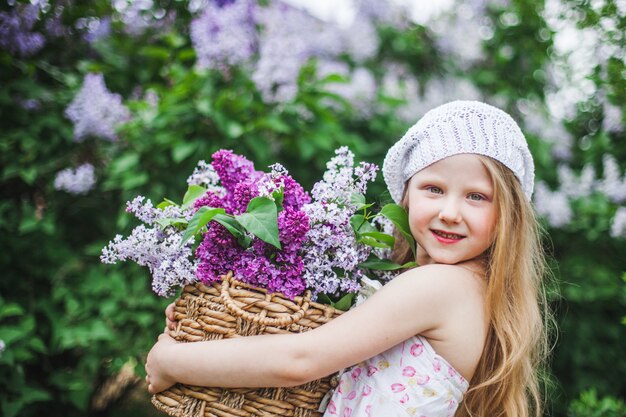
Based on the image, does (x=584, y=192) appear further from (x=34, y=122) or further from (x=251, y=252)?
(x=34, y=122)

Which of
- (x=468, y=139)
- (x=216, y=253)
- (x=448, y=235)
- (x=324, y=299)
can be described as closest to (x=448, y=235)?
(x=448, y=235)

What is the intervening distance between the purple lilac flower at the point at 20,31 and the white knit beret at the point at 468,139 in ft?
7.31

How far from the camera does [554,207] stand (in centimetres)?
355

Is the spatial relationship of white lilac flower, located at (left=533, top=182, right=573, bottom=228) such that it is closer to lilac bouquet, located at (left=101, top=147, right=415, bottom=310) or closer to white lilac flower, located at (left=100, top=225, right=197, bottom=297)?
lilac bouquet, located at (left=101, top=147, right=415, bottom=310)

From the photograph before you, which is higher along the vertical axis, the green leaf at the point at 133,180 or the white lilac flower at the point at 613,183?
the white lilac flower at the point at 613,183

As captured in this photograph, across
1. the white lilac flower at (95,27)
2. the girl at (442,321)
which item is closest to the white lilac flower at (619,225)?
the girl at (442,321)

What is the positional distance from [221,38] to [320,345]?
2.01 metres

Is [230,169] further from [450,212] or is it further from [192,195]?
[450,212]

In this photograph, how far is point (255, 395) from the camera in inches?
51.8

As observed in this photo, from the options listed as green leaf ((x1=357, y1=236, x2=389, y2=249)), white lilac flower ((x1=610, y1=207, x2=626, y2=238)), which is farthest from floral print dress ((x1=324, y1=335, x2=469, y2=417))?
white lilac flower ((x1=610, y1=207, x2=626, y2=238))

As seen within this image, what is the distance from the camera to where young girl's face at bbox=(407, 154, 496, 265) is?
1.46 metres

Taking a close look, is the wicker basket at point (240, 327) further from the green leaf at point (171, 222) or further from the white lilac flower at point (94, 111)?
the white lilac flower at point (94, 111)

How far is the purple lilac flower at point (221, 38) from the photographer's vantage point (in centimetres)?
284

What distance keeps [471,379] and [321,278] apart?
0.54 meters
